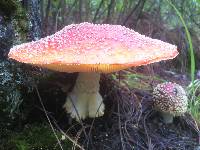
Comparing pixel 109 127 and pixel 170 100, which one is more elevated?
pixel 170 100

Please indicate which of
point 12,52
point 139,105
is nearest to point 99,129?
point 139,105

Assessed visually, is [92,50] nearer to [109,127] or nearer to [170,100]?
[109,127]

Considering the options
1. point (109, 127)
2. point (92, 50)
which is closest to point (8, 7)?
point (92, 50)

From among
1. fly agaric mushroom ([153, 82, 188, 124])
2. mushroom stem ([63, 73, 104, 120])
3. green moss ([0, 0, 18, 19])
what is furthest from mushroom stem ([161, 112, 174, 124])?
green moss ([0, 0, 18, 19])

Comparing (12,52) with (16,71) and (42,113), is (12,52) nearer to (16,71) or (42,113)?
(16,71)

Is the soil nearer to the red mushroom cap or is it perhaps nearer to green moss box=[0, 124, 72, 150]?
green moss box=[0, 124, 72, 150]
